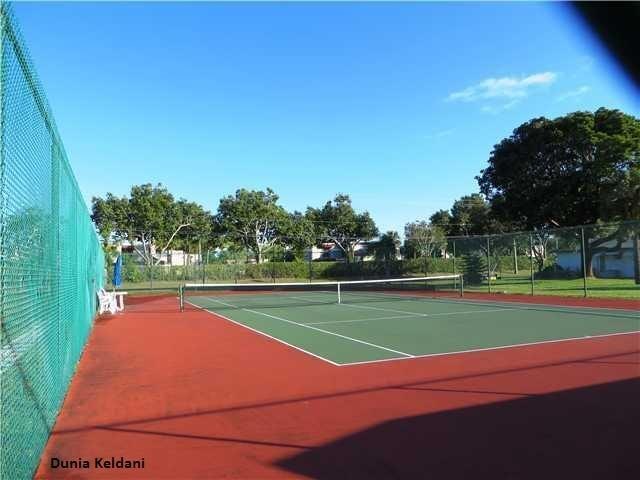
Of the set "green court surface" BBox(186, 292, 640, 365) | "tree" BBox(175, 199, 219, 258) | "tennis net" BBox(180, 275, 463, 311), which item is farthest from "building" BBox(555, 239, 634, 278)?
"tree" BBox(175, 199, 219, 258)

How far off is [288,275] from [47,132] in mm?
41566

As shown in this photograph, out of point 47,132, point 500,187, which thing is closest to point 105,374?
point 47,132

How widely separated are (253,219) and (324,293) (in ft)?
89.4

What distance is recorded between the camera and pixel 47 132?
5477 millimetres

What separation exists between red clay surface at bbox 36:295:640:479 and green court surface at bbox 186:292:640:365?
1.02 metres

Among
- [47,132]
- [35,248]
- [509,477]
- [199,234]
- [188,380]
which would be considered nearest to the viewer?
[509,477]

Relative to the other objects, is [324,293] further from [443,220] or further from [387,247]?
[443,220]

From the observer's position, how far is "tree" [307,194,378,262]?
220ft

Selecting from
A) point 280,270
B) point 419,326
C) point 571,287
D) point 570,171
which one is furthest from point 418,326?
point 280,270

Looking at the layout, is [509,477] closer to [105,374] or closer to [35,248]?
[35,248]

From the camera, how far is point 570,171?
35219mm

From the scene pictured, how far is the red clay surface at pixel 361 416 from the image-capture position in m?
4.65

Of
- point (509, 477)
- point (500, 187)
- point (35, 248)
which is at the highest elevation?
point (500, 187)

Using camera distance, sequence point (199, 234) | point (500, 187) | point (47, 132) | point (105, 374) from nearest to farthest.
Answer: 1. point (47, 132)
2. point (105, 374)
3. point (500, 187)
4. point (199, 234)
